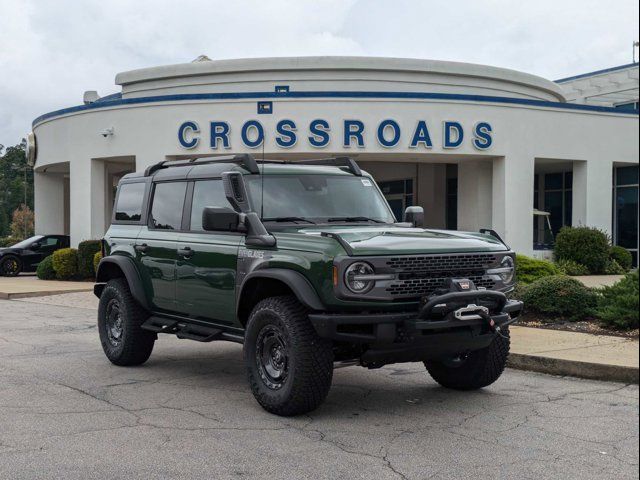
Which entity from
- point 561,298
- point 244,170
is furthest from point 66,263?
point 244,170

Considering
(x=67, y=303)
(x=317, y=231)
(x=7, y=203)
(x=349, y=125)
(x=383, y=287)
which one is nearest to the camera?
(x=383, y=287)

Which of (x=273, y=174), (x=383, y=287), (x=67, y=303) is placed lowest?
(x=67, y=303)

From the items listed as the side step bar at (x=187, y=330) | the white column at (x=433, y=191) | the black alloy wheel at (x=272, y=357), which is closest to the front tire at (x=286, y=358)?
the black alloy wheel at (x=272, y=357)

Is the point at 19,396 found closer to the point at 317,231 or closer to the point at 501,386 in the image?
the point at 317,231

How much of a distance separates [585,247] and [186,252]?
675 inches

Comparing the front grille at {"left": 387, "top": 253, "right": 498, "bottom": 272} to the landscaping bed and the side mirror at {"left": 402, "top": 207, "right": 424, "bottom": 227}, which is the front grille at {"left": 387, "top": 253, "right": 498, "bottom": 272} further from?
the landscaping bed

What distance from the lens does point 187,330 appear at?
23.6ft

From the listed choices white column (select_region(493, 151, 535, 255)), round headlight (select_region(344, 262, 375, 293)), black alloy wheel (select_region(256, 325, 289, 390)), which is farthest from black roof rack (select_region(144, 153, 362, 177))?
white column (select_region(493, 151, 535, 255))

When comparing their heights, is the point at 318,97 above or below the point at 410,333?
above

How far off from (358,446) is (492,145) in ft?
62.0

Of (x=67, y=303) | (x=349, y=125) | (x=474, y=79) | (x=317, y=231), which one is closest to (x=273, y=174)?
(x=317, y=231)

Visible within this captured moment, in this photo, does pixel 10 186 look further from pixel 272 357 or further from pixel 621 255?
pixel 272 357

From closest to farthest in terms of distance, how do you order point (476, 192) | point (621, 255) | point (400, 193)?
point (621, 255)
point (476, 192)
point (400, 193)

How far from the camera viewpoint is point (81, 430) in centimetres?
554
